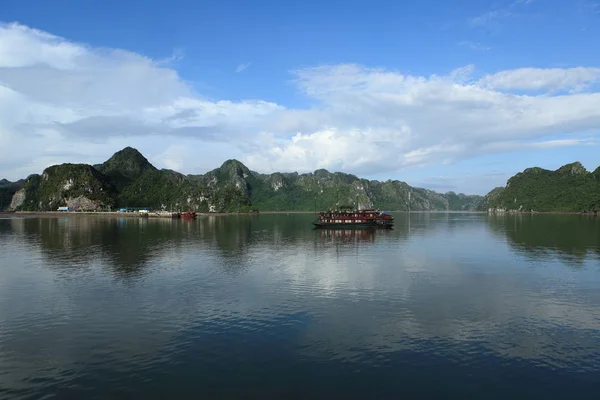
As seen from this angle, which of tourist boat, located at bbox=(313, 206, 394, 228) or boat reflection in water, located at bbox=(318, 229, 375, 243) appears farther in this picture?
tourist boat, located at bbox=(313, 206, 394, 228)

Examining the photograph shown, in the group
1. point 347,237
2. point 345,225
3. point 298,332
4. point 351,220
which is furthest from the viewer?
point 351,220

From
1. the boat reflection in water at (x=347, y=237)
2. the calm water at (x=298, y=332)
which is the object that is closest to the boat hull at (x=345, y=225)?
the boat reflection in water at (x=347, y=237)

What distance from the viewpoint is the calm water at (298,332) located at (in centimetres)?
2159

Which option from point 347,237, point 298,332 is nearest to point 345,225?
point 347,237

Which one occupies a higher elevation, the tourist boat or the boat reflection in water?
the tourist boat

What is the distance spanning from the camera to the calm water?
70.8 ft

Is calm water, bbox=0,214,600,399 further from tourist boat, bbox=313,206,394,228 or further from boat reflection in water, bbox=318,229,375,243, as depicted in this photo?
tourist boat, bbox=313,206,394,228

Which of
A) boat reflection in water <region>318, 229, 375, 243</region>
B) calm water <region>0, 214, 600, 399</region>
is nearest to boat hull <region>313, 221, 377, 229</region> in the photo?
boat reflection in water <region>318, 229, 375, 243</region>

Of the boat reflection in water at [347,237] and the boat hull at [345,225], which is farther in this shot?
the boat hull at [345,225]

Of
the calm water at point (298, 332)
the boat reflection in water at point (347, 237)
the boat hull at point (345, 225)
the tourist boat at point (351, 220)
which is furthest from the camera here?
the tourist boat at point (351, 220)

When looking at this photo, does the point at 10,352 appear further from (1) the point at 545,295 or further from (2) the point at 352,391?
(1) the point at 545,295

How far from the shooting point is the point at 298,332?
97.4ft

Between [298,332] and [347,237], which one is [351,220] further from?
[298,332]

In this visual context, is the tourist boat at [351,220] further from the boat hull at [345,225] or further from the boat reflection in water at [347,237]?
the boat reflection in water at [347,237]
